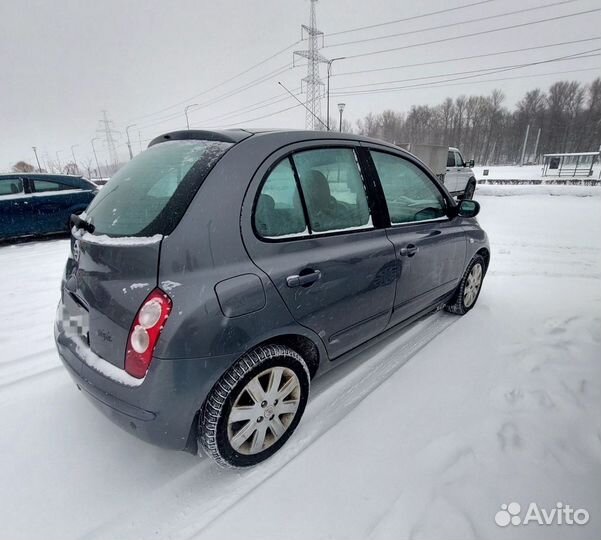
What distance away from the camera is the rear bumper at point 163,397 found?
4.58 ft

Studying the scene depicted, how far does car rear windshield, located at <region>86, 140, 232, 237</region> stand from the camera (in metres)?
1.49

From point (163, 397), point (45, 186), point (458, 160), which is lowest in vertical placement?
point (163, 397)

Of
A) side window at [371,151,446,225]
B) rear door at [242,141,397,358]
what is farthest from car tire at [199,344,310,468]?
side window at [371,151,446,225]

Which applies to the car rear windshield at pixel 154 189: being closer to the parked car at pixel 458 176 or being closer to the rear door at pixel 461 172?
the parked car at pixel 458 176

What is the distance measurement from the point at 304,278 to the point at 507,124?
75943 millimetres

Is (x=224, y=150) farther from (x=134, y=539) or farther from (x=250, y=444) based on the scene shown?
(x=134, y=539)

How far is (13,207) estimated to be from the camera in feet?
21.3

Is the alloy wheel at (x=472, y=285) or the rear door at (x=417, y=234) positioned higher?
the rear door at (x=417, y=234)

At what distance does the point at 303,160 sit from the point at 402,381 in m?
1.71

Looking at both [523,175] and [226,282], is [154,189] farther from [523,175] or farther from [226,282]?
[523,175]

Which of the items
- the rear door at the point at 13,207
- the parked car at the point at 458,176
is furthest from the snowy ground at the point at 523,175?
the rear door at the point at 13,207

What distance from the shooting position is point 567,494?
165 centimetres

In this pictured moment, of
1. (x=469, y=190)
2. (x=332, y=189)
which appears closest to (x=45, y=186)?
(x=332, y=189)

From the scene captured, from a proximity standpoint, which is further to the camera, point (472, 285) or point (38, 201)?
point (38, 201)
